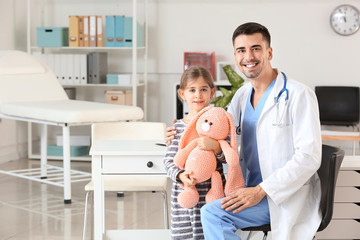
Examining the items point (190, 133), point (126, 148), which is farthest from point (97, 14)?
point (190, 133)

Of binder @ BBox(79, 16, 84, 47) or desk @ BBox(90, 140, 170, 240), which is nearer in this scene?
desk @ BBox(90, 140, 170, 240)

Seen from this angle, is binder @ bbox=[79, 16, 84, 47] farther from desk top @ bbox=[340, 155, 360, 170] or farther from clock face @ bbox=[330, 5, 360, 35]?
desk top @ bbox=[340, 155, 360, 170]

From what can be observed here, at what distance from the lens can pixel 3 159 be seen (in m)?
6.06

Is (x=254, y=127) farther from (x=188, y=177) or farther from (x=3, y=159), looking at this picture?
(x=3, y=159)

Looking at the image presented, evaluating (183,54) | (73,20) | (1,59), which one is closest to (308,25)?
(183,54)

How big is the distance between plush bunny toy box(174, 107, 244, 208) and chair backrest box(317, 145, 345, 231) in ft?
0.89

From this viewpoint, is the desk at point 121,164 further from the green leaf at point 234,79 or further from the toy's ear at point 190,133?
the green leaf at point 234,79

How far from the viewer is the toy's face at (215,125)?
2109mm

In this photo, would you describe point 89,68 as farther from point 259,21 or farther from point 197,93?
point 197,93

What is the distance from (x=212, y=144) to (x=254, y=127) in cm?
17

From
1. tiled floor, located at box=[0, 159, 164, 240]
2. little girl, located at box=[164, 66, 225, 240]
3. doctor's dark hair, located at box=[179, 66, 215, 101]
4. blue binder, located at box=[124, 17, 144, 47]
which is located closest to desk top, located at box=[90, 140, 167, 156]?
little girl, located at box=[164, 66, 225, 240]

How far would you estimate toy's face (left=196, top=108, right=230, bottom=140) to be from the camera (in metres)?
2.11

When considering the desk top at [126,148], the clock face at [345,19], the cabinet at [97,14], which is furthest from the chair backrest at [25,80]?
the clock face at [345,19]

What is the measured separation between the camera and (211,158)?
2.12 meters
